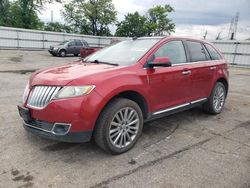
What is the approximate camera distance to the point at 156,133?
4316 millimetres

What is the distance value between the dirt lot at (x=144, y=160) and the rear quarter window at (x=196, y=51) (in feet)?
4.28

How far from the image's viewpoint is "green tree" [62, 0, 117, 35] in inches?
1699

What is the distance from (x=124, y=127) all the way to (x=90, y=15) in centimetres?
4272

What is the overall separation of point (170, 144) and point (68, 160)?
155 centimetres

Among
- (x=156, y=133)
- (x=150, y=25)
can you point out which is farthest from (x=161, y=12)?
(x=156, y=133)

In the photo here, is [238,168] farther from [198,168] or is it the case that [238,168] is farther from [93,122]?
[93,122]

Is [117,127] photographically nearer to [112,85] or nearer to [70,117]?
[112,85]

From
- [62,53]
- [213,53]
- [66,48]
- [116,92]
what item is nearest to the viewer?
[116,92]

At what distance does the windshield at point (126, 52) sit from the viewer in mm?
3954

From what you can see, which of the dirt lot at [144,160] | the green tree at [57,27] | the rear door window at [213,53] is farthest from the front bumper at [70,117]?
the green tree at [57,27]

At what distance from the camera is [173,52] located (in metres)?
4.41

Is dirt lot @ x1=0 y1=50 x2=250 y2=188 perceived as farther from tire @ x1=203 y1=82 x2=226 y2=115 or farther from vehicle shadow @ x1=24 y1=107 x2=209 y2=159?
tire @ x1=203 y1=82 x2=226 y2=115

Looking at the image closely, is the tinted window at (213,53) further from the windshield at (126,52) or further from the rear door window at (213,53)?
the windshield at (126,52)

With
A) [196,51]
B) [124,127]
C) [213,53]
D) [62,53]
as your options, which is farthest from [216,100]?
[62,53]
